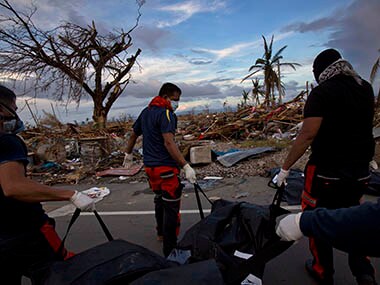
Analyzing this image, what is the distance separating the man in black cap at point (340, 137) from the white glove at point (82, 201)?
167cm

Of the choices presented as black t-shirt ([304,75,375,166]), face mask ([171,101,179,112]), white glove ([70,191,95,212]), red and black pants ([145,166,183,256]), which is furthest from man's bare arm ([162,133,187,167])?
black t-shirt ([304,75,375,166])

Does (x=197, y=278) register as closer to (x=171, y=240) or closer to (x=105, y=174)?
(x=171, y=240)

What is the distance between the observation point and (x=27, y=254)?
1.56m

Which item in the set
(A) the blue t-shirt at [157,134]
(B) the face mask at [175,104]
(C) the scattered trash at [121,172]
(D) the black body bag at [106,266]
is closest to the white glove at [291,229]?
Result: (D) the black body bag at [106,266]

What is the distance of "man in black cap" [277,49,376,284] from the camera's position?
6.50 feet

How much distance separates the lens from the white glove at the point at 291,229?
1.32 metres

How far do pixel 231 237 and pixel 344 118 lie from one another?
4.00 feet

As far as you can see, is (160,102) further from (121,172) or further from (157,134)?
(121,172)

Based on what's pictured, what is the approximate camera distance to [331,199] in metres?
2.07

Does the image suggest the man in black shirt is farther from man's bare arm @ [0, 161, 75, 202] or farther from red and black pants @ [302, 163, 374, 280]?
red and black pants @ [302, 163, 374, 280]

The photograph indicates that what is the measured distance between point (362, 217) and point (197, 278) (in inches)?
30.0

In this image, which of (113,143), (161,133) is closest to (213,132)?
(113,143)

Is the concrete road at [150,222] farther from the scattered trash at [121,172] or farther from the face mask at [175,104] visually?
the face mask at [175,104]

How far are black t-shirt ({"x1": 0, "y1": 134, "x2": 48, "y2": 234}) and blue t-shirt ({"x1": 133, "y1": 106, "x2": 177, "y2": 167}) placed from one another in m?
1.44
